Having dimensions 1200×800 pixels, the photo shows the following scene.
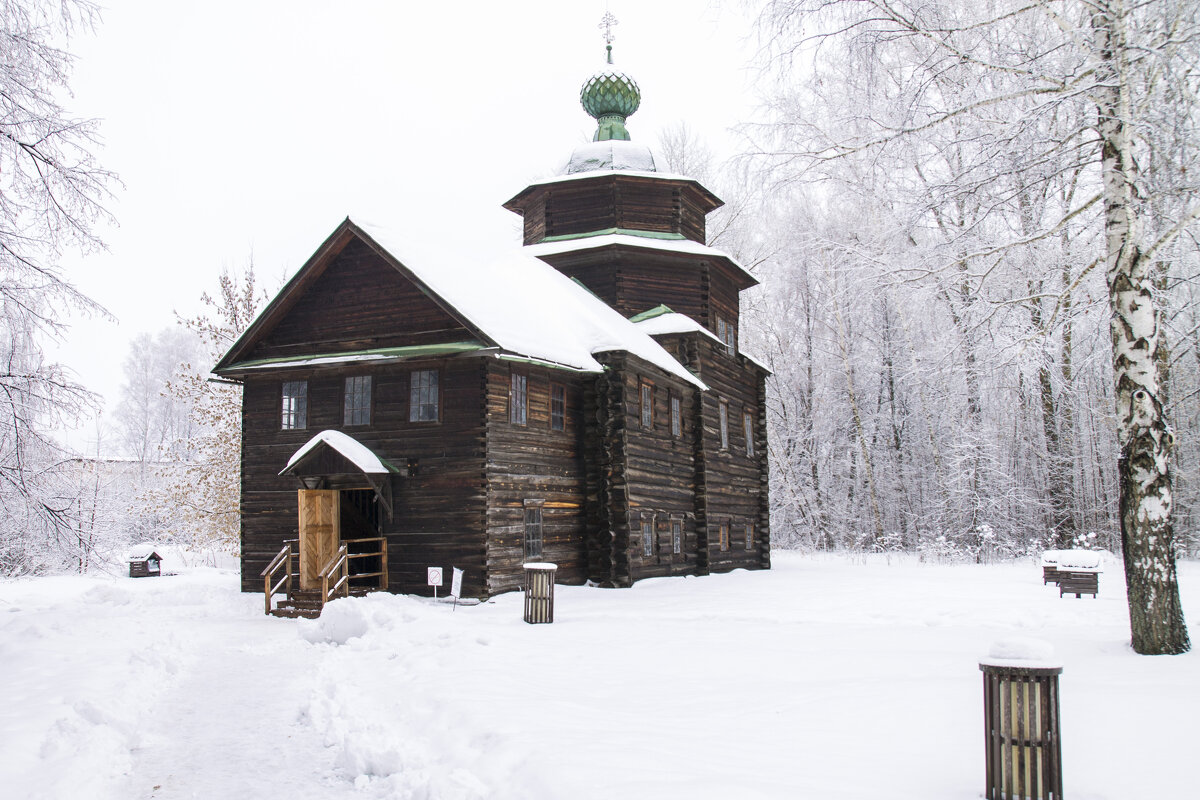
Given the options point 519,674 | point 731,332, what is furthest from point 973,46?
point 731,332

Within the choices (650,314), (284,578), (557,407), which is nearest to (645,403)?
(557,407)

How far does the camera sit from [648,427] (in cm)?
2297

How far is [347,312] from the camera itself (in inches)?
795

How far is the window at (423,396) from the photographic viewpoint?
1906 centimetres

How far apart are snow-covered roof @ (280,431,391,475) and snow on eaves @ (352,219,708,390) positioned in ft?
12.1

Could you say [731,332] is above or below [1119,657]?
above

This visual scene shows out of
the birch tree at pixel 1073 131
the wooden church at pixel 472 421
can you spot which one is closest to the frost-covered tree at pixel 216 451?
the wooden church at pixel 472 421

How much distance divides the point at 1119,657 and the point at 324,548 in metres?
14.8

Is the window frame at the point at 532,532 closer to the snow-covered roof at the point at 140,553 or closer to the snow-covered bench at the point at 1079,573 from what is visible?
the snow-covered bench at the point at 1079,573

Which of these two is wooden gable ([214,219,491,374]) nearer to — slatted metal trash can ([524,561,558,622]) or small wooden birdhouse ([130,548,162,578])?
slatted metal trash can ([524,561,558,622])

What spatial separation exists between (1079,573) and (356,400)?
51.9ft

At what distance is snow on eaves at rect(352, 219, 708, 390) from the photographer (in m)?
18.7

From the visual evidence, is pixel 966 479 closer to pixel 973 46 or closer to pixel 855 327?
pixel 855 327

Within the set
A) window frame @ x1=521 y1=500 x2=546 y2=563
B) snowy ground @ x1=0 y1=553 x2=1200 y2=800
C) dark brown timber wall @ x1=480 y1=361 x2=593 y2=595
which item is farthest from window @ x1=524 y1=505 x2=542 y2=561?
snowy ground @ x1=0 y1=553 x2=1200 y2=800
